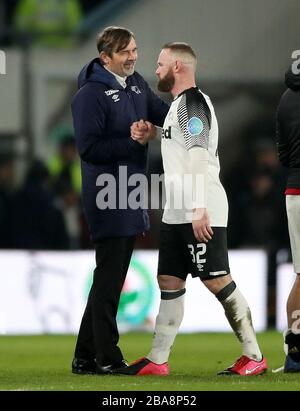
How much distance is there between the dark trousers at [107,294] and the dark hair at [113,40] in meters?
1.16

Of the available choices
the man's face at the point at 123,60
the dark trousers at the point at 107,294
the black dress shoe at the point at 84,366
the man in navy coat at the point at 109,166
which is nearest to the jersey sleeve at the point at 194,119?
the man in navy coat at the point at 109,166

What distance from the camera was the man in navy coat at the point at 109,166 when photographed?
823cm

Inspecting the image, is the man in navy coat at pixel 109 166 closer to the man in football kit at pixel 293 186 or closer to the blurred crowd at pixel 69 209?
the man in football kit at pixel 293 186

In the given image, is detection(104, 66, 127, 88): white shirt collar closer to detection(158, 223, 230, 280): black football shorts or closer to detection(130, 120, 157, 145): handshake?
detection(130, 120, 157, 145): handshake

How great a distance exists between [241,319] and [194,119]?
123 centimetres

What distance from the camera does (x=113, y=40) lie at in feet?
27.0

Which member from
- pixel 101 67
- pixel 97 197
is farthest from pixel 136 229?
pixel 101 67

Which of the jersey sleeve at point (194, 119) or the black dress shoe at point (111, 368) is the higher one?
the jersey sleeve at point (194, 119)

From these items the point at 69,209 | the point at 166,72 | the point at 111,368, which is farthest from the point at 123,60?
the point at 69,209

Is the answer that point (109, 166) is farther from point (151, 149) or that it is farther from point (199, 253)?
point (151, 149)

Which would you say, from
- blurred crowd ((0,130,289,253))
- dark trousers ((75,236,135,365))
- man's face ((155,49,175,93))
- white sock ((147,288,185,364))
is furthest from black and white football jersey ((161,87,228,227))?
blurred crowd ((0,130,289,253))

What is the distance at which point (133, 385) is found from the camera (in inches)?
298

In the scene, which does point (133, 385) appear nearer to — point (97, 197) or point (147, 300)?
point (97, 197)

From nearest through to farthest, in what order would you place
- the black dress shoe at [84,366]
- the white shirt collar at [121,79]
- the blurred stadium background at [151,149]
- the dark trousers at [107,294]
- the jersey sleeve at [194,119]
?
1. the jersey sleeve at [194,119]
2. the dark trousers at [107,294]
3. the white shirt collar at [121,79]
4. the black dress shoe at [84,366]
5. the blurred stadium background at [151,149]
